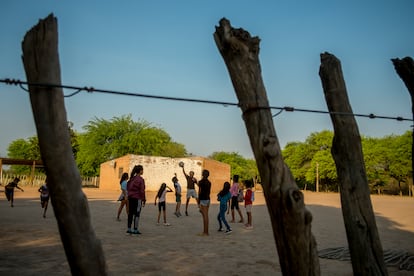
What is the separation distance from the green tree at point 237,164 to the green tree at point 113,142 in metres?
38.4

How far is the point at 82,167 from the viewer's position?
50.3m

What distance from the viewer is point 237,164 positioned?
88.5 meters

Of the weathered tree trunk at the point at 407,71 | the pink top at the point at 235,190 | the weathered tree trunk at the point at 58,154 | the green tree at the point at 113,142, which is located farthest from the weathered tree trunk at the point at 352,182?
the green tree at the point at 113,142

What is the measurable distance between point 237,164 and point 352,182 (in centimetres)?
8515

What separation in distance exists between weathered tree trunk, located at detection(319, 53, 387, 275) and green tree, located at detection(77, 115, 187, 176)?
4597cm

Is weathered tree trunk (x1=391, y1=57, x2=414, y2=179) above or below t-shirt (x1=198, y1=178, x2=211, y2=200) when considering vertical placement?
above

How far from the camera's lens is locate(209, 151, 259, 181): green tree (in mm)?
85438

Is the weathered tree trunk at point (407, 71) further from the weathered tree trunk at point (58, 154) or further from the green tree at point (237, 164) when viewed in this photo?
the green tree at point (237, 164)

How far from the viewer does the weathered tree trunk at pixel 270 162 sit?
2.75 m

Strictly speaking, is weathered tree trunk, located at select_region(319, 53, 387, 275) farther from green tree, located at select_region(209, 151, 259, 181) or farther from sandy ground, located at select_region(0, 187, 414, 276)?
green tree, located at select_region(209, 151, 259, 181)

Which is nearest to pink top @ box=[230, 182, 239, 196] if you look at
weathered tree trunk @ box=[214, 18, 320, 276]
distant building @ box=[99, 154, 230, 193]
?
weathered tree trunk @ box=[214, 18, 320, 276]

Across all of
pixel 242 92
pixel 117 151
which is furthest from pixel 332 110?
pixel 117 151

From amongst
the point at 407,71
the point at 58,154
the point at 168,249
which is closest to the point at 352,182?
the point at 407,71

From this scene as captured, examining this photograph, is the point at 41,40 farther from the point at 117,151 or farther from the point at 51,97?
the point at 117,151
